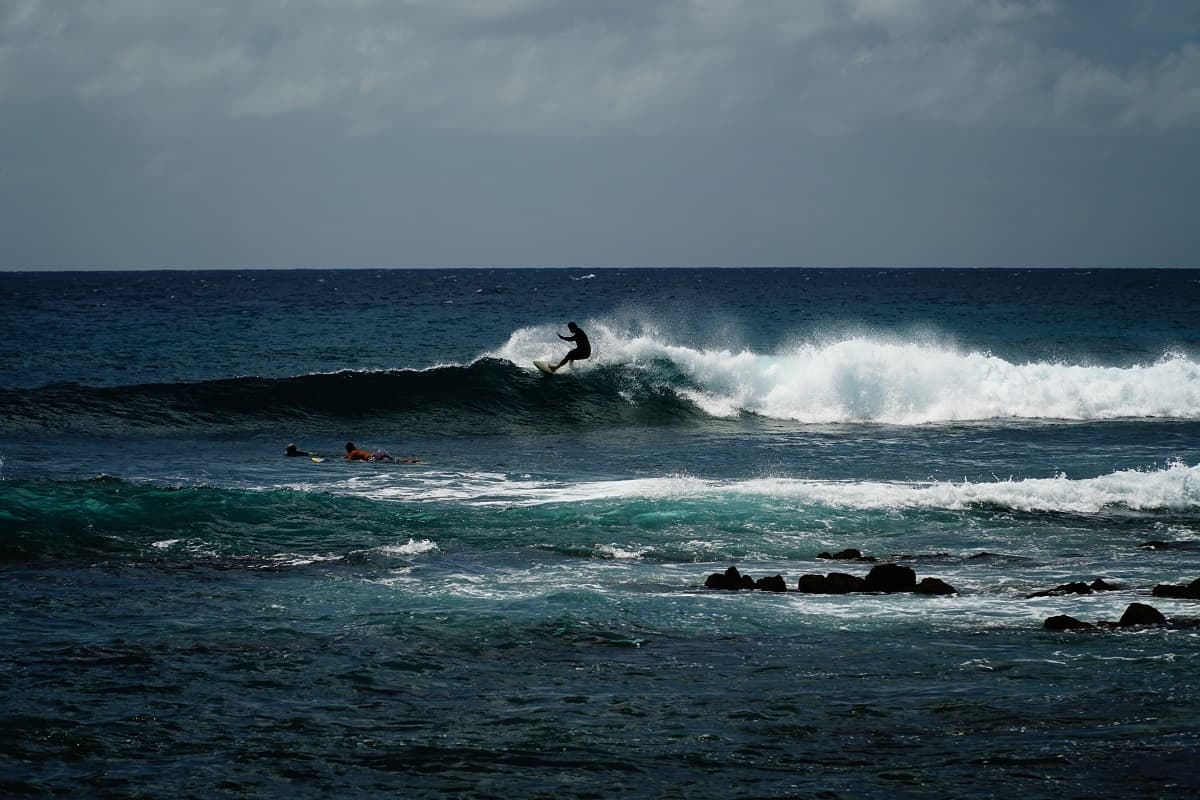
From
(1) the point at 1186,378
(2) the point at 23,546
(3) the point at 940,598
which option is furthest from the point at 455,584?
(1) the point at 1186,378

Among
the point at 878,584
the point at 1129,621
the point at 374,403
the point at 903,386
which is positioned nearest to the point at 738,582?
the point at 878,584

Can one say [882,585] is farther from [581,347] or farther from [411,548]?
[581,347]

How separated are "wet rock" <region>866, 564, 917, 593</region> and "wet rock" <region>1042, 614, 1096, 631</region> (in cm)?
175

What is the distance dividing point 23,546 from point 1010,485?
13.1 m

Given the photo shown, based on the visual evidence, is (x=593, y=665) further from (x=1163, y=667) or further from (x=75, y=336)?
(x=75, y=336)

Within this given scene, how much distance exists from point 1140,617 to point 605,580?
5.00m

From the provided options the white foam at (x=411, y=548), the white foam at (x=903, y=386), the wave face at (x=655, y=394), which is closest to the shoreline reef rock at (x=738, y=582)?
the white foam at (x=411, y=548)

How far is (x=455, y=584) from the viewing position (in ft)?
39.7

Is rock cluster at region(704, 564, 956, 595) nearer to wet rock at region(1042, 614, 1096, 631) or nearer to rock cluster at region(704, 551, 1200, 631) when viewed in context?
rock cluster at region(704, 551, 1200, 631)

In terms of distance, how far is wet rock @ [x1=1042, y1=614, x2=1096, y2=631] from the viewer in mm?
10062

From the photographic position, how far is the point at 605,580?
1232 centimetres

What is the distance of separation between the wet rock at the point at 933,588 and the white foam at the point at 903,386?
1723cm

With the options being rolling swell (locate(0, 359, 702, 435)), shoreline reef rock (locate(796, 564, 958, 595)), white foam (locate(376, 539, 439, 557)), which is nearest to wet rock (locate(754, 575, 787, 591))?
shoreline reef rock (locate(796, 564, 958, 595))

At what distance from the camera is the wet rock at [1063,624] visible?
33.0 feet
